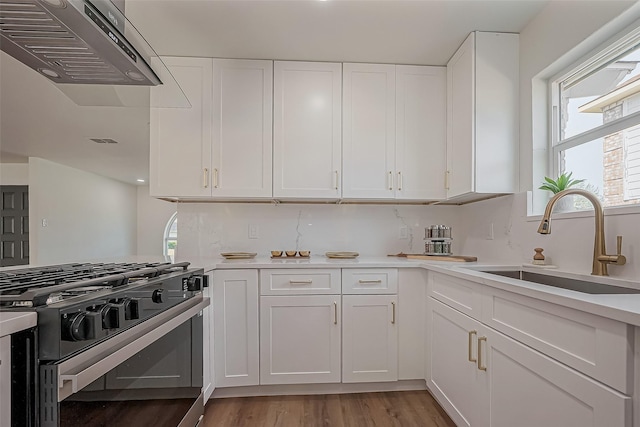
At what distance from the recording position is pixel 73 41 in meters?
1.15

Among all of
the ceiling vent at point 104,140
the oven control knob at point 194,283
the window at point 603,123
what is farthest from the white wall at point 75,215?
the window at point 603,123

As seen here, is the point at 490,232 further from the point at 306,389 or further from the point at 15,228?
the point at 15,228

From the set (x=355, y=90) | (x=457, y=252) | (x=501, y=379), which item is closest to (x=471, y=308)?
(x=501, y=379)

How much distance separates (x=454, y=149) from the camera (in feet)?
7.73

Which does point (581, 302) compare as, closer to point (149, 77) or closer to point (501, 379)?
point (501, 379)

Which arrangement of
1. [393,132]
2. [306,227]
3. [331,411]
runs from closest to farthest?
[331,411]
[393,132]
[306,227]

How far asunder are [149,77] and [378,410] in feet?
7.00

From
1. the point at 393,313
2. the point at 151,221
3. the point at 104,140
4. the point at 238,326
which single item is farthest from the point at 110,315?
the point at 151,221

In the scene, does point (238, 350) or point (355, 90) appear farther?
point (355, 90)

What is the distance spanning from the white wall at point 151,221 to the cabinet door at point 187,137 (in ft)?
23.6

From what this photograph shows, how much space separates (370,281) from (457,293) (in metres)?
0.58

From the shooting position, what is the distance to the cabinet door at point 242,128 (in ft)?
7.86

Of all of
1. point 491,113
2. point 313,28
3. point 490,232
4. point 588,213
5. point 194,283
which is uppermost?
point 313,28

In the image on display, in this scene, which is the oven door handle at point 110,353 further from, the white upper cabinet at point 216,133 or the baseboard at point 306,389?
the white upper cabinet at point 216,133
